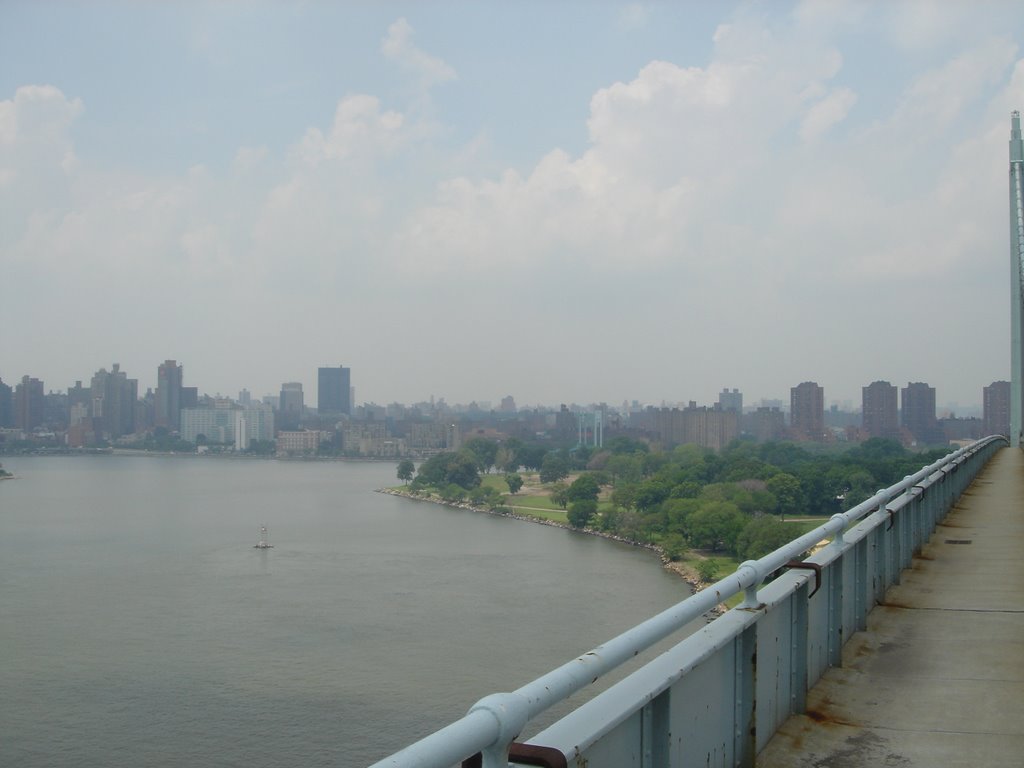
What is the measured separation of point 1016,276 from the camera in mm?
34562

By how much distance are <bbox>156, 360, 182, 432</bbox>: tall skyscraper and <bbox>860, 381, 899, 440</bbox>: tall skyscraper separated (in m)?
127

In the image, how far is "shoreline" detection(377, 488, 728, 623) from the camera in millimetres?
32719

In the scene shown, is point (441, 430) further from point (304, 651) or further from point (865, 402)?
point (304, 651)

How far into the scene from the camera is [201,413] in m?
182

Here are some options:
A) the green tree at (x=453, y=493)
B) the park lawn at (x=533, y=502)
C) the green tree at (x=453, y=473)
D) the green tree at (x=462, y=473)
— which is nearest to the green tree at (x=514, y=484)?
the park lawn at (x=533, y=502)

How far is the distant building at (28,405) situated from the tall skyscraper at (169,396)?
69.6 feet

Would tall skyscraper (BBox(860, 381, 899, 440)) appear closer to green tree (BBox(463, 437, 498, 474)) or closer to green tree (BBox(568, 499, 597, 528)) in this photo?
green tree (BBox(463, 437, 498, 474))

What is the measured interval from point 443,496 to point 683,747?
70.4 meters

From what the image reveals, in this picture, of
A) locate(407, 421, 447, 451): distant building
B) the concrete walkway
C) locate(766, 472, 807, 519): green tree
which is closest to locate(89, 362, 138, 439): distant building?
locate(407, 421, 447, 451): distant building

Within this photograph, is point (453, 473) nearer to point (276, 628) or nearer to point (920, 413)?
point (276, 628)

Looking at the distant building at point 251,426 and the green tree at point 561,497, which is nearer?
the green tree at point 561,497

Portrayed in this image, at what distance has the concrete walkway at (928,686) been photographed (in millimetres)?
2963

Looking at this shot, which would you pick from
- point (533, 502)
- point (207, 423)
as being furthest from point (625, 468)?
point (207, 423)

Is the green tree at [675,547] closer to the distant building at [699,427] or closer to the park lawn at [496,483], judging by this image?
the park lawn at [496,483]
